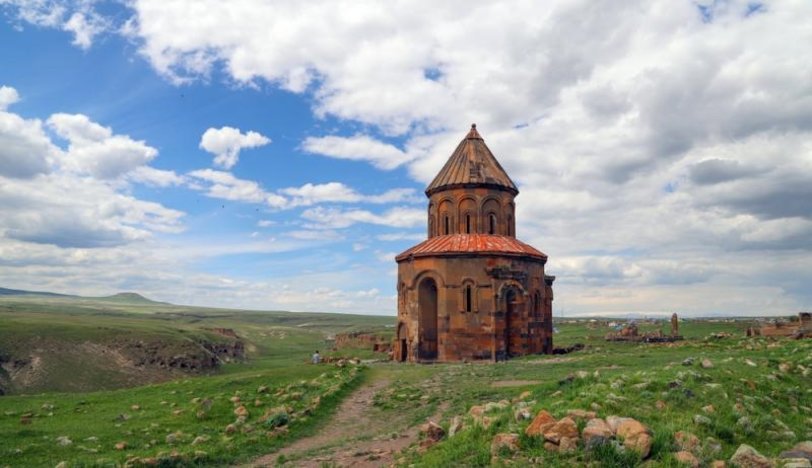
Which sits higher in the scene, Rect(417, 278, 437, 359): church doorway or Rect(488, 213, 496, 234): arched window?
Rect(488, 213, 496, 234): arched window

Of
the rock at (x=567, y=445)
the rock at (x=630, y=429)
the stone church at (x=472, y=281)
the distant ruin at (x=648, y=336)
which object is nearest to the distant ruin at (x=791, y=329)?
the distant ruin at (x=648, y=336)

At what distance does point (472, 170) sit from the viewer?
28.7m

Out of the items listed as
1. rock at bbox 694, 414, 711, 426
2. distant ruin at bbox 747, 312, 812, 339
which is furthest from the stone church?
rock at bbox 694, 414, 711, 426

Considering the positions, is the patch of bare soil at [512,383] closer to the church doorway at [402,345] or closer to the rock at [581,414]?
the rock at [581,414]

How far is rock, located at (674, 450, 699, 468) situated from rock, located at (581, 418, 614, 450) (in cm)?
75

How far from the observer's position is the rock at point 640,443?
668cm

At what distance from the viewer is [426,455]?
8.12 metres

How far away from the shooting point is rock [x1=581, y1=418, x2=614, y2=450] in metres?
6.86

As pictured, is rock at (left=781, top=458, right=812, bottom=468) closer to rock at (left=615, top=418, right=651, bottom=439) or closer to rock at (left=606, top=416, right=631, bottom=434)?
rock at (left=615, top=418, right=651, bottom=439)

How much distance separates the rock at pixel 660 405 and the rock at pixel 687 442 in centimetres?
128

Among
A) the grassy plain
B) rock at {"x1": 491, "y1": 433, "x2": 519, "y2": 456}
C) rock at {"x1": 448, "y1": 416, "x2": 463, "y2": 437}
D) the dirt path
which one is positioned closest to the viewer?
rock at {"x1": 491, "y1": 433, "x2": 519, "y2": 456}

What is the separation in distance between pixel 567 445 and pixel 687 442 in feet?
4.56

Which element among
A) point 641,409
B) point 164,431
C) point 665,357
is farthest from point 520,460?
point 665,357

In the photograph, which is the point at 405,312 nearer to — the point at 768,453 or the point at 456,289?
the point at 456,289
